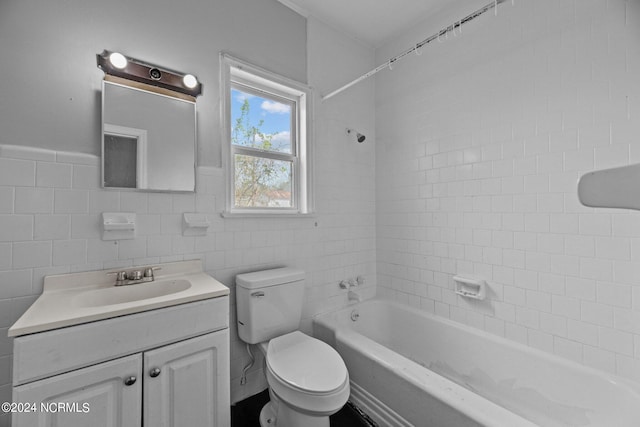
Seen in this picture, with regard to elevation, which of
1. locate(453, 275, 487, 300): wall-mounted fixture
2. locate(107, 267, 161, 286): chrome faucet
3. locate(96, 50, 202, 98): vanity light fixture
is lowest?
locate(453, 275, 487, 300): wall-mounted fixture

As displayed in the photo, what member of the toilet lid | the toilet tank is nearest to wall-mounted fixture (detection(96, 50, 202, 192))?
the toilet tank

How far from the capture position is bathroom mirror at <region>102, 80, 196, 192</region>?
57.9 inches

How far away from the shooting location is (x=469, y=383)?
1943mm

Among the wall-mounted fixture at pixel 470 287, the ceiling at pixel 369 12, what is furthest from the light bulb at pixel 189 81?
the wall-mounted fixture at pixel 470 287

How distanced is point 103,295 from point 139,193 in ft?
1.74

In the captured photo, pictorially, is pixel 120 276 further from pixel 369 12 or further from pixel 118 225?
pixel 369 12

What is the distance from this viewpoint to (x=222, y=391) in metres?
1.33

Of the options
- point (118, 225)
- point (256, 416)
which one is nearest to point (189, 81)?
point (118, 225)

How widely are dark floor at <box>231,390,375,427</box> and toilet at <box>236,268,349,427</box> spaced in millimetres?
93

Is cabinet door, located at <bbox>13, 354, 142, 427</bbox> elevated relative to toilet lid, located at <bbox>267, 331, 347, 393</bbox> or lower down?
elevated

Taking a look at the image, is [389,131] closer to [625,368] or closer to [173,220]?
[173,220]

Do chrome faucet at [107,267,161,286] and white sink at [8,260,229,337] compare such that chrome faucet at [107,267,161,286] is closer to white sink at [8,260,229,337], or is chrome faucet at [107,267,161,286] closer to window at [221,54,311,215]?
white sink at [8,260,229,337]

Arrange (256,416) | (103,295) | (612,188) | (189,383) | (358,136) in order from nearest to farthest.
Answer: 1. (612,188)
2. (189,383)
3. (103,295)
4. (256,416)
5. (358,136)

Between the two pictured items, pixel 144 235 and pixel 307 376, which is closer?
pixel 307 376
